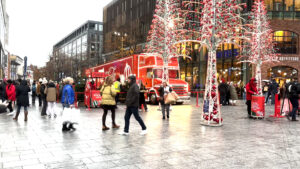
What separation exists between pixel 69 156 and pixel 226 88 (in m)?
16.8

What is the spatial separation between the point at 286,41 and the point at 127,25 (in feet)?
77.4

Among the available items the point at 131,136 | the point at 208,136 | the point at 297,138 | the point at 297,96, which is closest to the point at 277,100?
the point at 297,96

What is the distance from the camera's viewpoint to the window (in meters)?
30.8

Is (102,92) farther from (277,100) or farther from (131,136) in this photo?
(277,100)

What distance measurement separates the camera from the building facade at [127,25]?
134ft

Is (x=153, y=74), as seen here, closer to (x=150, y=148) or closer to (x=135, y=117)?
(x=135, y=117)

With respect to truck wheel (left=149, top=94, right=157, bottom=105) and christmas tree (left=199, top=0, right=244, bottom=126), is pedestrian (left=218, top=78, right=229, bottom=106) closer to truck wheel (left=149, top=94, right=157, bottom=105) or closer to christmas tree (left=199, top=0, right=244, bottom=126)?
truck wheel (left=149, top=94, right=157, bottom=105)

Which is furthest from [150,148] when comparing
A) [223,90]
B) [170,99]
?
[223,90]

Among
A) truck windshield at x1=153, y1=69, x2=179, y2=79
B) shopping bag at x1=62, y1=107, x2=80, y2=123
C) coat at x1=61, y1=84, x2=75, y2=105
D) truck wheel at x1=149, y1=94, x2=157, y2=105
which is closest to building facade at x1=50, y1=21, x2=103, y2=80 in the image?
truck wheel at x1=149, y1=94, x2=157, y2=105

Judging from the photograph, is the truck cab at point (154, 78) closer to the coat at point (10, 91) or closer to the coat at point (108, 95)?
the coat at point (10, 91)

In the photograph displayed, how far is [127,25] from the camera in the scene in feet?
145

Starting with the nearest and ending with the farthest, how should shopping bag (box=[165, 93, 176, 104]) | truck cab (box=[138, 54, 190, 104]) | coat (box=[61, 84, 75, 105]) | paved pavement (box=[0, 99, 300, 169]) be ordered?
paved pavement (box=[0, 99, 300, 169])
coat (box=[61, 84, 75, 105])
shopping bag (box=[165, 93, 176, 104])
truck cab (box=[138, 54, 190, 104])

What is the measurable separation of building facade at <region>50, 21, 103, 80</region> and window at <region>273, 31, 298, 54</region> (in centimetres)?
2210

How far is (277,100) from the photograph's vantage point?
42.5 ft
